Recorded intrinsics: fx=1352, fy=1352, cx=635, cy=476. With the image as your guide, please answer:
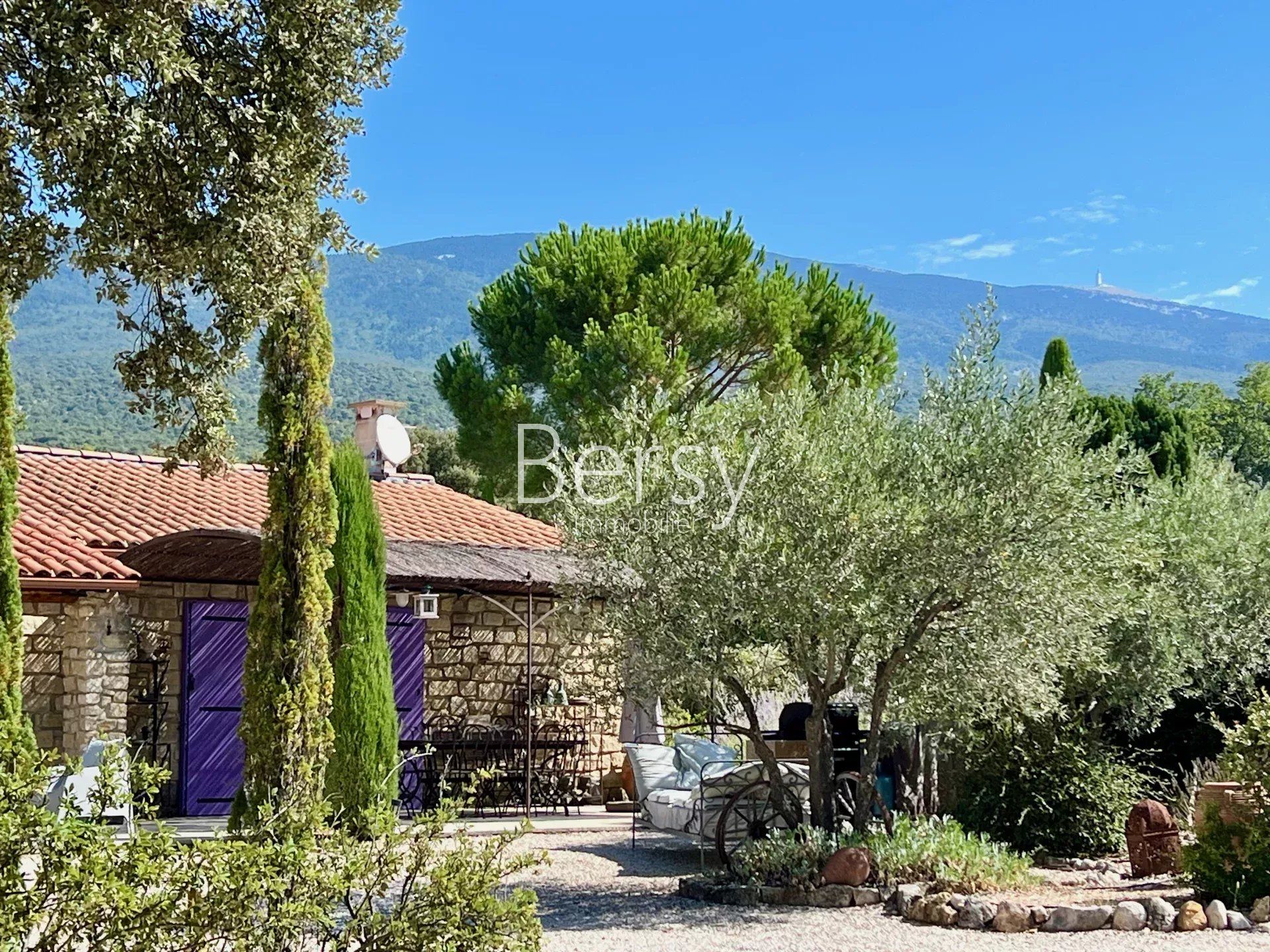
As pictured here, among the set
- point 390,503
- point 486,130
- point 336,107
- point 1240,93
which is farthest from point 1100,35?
point 336,107

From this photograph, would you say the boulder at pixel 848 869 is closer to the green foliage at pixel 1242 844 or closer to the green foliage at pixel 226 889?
the green foliage at pixel 1242 844

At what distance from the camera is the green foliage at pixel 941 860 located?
877cm

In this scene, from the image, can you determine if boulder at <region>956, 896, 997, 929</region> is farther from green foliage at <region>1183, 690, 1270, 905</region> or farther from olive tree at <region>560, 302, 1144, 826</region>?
green foliage at <region>1183, 690, 1270, 905</region>

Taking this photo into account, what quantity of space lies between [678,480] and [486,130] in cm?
17442

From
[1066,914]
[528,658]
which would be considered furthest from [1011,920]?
[528,658]

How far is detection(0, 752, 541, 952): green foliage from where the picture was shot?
3.65 metres

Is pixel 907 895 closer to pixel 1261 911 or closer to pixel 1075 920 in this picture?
pixel 1075 920

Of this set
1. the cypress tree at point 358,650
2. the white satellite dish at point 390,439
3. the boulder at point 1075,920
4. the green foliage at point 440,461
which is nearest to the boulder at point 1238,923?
the boulder at point 1075,920

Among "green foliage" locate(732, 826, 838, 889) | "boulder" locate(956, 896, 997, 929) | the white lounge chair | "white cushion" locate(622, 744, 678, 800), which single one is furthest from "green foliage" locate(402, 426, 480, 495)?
→ "boulder" locate(956, 896, 997, 929)

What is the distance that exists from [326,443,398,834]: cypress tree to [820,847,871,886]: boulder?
14.3ft

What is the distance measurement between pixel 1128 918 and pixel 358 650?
6686 mm

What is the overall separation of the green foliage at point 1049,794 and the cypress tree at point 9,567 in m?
7.26

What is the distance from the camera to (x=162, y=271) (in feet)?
18.4

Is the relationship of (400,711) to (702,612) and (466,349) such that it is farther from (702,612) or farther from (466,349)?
(466,349)
